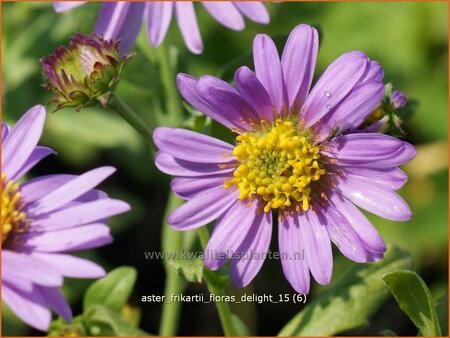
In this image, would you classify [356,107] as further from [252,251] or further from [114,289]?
[114,289]

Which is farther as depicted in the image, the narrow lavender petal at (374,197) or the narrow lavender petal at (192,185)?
the narrow lavender petal at (192,185)

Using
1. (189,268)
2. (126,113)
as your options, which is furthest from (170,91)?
(189,268)

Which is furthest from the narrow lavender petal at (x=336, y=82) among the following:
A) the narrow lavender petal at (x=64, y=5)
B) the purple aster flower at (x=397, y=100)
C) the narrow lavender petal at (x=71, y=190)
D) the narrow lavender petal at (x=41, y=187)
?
the narrow lavender petal at (x=64, y=5)

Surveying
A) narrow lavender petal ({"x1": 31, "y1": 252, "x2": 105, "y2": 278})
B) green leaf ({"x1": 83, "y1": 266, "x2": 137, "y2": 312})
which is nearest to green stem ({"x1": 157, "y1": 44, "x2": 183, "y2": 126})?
green leaf ({"x1": 83, "y1": 266, "x2": 137, "y2": 312})

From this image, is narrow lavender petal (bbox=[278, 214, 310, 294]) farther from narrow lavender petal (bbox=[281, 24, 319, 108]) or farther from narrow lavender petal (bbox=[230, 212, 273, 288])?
narrow lavender petal (bbox=[281, 24, 319, 108])

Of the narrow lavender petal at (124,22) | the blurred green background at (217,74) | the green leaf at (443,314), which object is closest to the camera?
the green leaf at (443,314)

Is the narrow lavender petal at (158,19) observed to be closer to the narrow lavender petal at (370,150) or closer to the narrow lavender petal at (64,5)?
the narrow lavender petal at (64,5)

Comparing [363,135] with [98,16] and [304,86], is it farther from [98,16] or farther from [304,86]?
[98,16]
